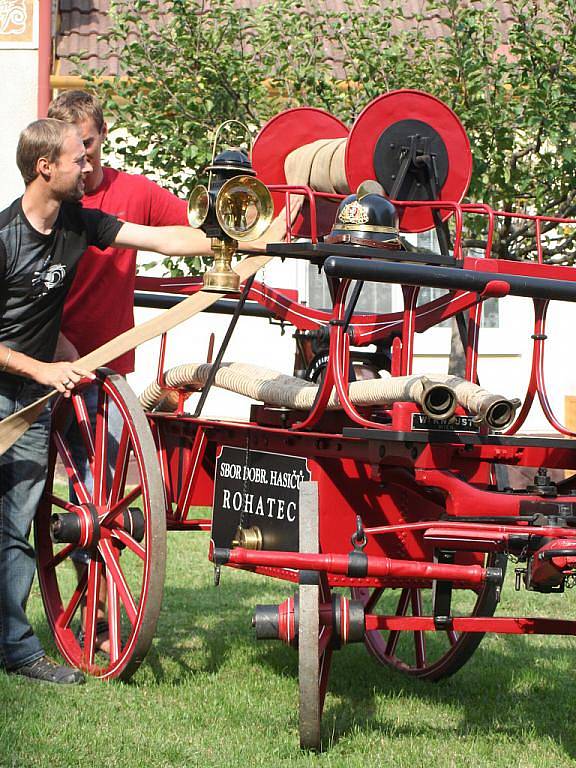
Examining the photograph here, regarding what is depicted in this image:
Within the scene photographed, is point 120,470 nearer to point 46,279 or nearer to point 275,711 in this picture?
point 46,279

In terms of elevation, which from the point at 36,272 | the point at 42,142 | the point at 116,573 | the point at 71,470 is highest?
the point at 42,142

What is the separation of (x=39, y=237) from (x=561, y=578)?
218 centimetres

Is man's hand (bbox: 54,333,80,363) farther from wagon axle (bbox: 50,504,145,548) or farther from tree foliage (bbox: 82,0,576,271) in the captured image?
tree foliage (bbox: 82,0,576,271)

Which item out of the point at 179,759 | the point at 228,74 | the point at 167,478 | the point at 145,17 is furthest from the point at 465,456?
the point at 145,17

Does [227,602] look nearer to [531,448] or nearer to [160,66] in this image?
[531,448]

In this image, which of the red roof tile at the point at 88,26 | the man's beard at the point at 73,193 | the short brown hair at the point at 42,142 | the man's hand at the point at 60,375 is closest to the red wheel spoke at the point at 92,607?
the man's hand at the point at 60,375

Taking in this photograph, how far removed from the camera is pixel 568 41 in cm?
732

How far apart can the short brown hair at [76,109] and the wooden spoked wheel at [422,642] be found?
2.07m

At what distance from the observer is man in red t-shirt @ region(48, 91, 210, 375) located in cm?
473

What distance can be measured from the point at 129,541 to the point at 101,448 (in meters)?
0.43

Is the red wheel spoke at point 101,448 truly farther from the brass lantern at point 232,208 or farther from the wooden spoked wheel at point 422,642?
the wooden spoked wheel at point 422,642

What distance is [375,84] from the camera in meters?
7.75

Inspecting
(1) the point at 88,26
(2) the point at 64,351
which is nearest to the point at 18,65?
(1) the point at 88,26

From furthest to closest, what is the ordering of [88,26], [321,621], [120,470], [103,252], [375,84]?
1. [88,26]
2. [375,84]
3. [103,252]
4. [120,470]
5. [321,621]
